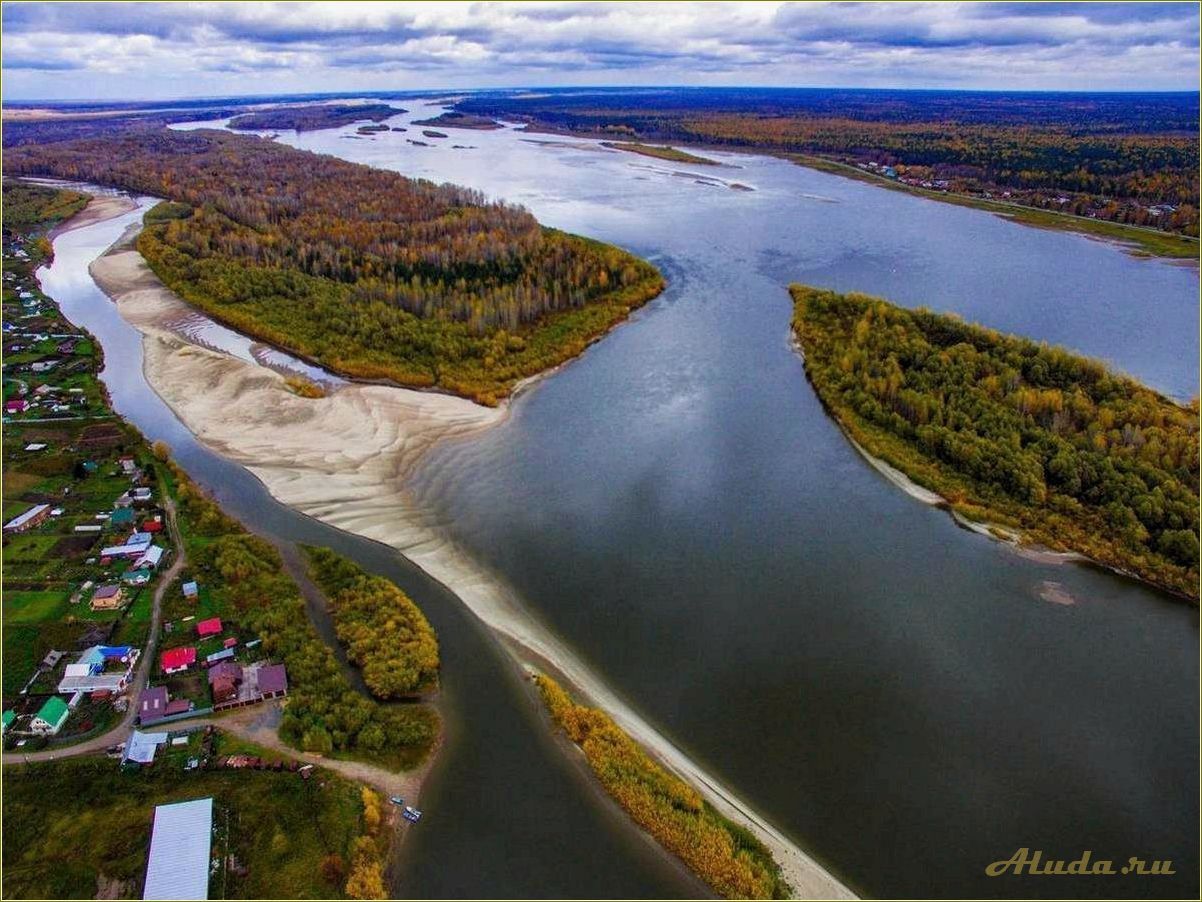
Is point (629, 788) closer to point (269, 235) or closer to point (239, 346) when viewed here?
point (239, 346)

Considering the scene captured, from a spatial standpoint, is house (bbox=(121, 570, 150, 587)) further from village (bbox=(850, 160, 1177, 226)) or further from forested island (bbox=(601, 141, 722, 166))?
forested island (bbox=(601, 141, 722, 166))

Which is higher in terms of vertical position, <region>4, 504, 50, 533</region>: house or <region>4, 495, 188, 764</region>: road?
<region>4, 504, 50, 533</region>: house

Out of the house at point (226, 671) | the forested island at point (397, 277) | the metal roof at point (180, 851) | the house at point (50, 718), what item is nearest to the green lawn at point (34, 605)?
the house at point (50, 718)

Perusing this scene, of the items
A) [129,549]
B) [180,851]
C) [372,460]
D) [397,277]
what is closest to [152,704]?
[180,851]

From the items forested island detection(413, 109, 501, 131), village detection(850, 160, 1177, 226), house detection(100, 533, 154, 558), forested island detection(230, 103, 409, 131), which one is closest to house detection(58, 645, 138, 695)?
house detection(100, 533, 154, 558)

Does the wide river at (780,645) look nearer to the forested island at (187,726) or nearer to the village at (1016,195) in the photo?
the forested island at (187,726)

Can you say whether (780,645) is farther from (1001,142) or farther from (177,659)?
(1001,142)
